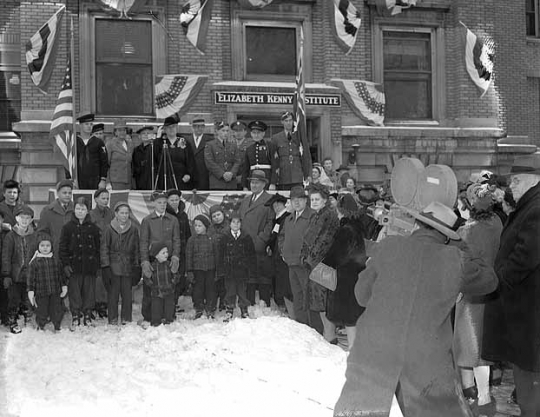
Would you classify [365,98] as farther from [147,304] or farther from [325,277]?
[325,277]

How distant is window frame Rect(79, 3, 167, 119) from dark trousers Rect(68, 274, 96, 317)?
6.18 meters

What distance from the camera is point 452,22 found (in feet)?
52.3

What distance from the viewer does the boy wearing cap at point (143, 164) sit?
11055mm

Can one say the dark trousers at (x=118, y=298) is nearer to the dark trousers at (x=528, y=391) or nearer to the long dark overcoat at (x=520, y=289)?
the long dark overcoat at (x=520, y=289)

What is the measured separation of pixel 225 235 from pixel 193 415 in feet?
13.3

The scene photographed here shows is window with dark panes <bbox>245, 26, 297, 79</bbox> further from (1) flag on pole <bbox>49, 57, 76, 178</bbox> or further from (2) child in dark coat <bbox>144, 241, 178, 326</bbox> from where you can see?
(2) child in dark coat <bbox>144, 241, 178, 326</bbox>

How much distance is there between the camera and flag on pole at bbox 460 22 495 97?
15.5 meters

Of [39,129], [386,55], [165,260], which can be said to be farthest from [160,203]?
[386,55]

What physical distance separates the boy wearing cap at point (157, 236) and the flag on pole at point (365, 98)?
7009 millimetres

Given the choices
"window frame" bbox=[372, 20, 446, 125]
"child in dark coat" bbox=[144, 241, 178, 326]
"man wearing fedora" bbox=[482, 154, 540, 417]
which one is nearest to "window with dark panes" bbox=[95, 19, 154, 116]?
"window frame" bbox=[372, 20, 446, 125]

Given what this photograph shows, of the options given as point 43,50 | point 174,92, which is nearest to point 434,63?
point 174,92

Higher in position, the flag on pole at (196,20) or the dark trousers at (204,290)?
the flag on pole at (196,20)

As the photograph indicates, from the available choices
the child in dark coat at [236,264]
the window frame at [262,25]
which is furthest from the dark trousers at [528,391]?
the window frame at [262,25]

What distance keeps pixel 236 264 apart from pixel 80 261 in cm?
200
